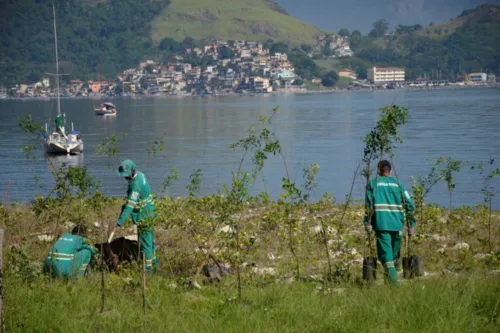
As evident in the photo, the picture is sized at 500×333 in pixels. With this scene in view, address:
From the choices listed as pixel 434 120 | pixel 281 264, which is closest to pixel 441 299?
pixel 281 264

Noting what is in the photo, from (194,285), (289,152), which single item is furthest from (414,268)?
(289,152)

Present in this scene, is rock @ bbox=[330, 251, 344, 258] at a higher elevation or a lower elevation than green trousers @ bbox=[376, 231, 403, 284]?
lower

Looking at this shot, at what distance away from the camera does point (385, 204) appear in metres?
8.94

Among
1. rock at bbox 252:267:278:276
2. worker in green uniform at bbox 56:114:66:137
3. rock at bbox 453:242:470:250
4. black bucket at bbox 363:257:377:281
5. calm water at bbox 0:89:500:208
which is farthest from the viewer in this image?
worker in green uniform at bbox 56:114:66:137

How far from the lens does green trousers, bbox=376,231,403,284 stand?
877cm

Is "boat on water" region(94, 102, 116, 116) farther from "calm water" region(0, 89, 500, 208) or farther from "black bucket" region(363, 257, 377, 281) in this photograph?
"black bucket" region(363, 257, 377, 281)

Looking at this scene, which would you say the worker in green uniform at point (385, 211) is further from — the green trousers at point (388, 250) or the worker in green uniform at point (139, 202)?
the worker in green uniform at point (139, 202)

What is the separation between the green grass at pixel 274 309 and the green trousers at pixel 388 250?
1.08 feet

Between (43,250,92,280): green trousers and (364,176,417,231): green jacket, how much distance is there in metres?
3.15

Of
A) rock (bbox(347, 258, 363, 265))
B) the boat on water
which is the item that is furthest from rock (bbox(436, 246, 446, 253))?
the boat on water

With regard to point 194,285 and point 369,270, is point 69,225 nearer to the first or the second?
point 194,285

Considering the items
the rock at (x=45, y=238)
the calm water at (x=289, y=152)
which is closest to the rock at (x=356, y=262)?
the rock at (x=45, y=238)

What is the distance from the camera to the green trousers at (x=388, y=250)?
8766 millimetres

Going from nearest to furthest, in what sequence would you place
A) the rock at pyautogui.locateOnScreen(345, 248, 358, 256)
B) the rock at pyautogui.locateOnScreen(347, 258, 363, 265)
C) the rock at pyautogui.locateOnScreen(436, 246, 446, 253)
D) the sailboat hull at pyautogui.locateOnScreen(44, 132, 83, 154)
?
1. the rock at pyautogui.locateOnScreen(347, 258, 363, 265)
2. the rock at pyautogui.locateOnScreen(436, 246, 446, 253)
3. the rock at pyautogui.locateOnScreen(345, 248, 358, 256)
4. the sailboat hull at pyautogui.locateOnScreen(44, 132, 83, 154)
